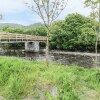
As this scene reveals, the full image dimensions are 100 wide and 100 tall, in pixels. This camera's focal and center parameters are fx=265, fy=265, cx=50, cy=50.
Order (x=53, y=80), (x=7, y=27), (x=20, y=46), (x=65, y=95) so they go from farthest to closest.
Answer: (x=7, y=27)
(x=20, y=46)
(x=53, y=80)
(x=65, y=95)

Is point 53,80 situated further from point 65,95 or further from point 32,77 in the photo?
point 65,95

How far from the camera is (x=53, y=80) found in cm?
744

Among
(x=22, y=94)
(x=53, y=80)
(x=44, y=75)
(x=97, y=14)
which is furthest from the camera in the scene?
(x=97, y=14)

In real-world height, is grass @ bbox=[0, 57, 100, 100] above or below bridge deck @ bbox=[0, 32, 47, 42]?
below

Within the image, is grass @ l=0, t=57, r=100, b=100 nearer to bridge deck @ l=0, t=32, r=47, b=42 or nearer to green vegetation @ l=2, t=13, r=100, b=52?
bridge deck @ l=0, t=32, r=47, b=42

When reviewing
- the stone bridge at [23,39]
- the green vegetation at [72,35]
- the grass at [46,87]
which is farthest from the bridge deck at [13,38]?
the grass at [46,87]

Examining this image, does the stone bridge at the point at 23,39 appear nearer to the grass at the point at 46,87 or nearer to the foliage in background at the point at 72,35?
the foliage in background at the point at 72,35

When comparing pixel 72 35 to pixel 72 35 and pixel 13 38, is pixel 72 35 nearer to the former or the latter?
pixel 72 35

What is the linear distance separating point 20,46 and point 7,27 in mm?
7892

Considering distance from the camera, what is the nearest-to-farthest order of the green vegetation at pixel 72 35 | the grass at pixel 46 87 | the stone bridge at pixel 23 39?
the grass at pixel 46 87, the stone bridge at pixel 23 39, the green vegetation at pixel 72 35

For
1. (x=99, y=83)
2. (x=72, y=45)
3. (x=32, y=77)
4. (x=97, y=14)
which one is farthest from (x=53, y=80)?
(x=72, y=45)

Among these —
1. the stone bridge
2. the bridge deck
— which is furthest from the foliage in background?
the bridge deck

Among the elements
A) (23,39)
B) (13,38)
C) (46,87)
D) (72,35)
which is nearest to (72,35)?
(72,35)

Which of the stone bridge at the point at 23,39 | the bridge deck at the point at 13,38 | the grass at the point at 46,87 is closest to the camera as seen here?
the grass at the point at 46,87
